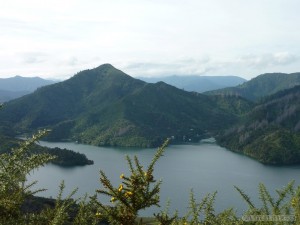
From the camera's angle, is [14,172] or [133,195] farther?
[14,172]

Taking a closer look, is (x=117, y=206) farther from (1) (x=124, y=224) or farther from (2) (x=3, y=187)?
(2) (x=3, y=187)

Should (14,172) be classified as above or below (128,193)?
above

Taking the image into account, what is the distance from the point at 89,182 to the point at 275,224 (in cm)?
17610

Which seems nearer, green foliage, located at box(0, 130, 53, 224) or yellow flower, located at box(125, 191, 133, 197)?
yellow flower, located at box(125, 191, 133, 197)

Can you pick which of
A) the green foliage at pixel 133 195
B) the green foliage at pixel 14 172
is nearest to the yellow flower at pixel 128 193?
the green foliage at pixel 133 195

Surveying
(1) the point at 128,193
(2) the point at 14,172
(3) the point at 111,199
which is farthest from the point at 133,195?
(2) the point at 14,172

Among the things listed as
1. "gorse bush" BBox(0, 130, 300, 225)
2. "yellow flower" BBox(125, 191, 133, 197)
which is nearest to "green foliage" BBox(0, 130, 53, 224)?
"gorse bush" BBox(0, 130, 300, 225)

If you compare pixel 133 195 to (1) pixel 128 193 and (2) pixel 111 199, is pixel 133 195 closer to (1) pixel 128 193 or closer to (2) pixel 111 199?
(1) pixel 128 193

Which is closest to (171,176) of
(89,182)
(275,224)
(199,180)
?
(199,180)

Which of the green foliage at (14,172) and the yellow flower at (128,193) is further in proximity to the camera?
the green foliage at (14,172)

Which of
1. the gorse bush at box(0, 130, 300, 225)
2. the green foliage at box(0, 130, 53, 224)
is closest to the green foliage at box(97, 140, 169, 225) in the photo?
the gorse bush at box(0, 130, 300, 225)

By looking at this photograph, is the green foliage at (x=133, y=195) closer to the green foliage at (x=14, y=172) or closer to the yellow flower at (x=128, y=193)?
the yellow flower at (x=128, y=193)

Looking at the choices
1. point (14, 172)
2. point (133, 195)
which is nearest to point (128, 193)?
point (133, 195)

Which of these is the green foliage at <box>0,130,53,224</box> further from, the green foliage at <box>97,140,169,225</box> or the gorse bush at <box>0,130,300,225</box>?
the green foliage at <box>97,140,169,225</box>
